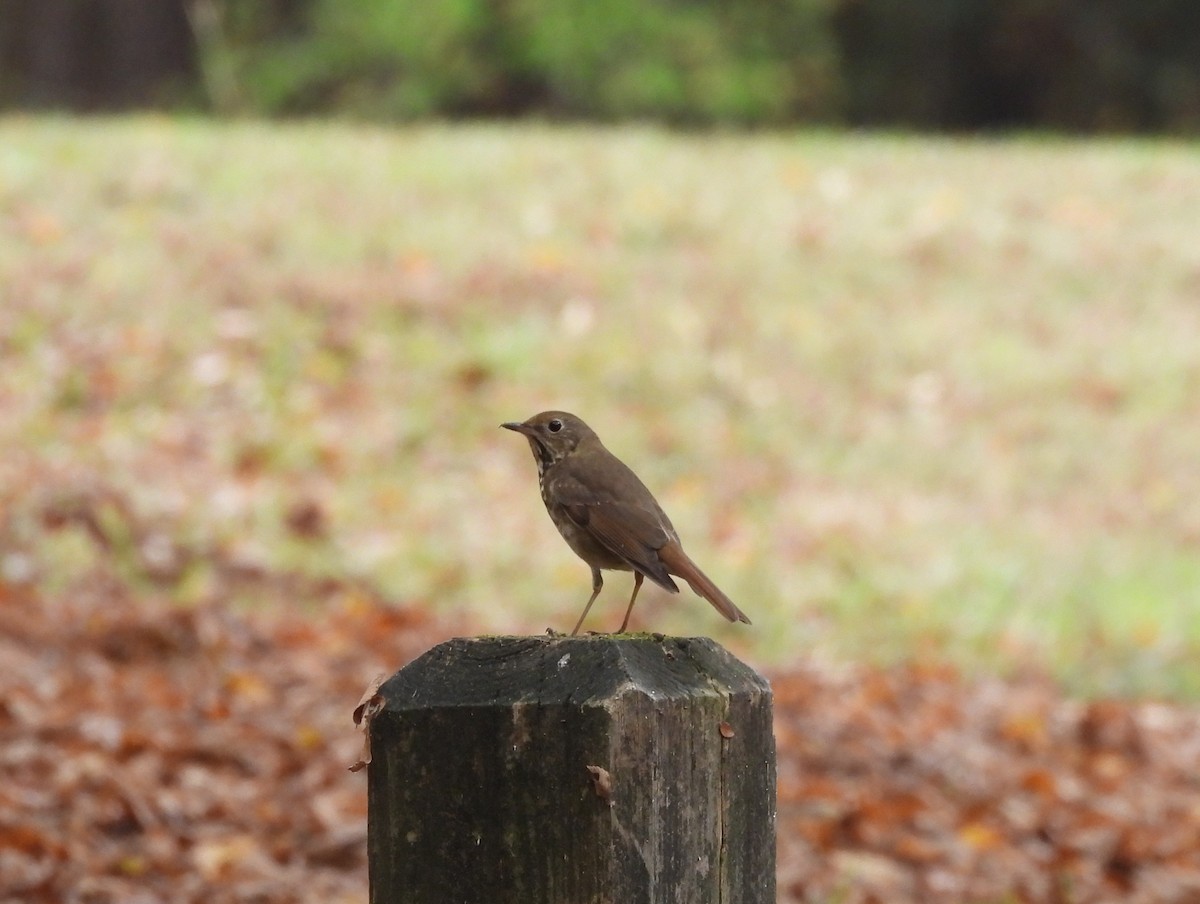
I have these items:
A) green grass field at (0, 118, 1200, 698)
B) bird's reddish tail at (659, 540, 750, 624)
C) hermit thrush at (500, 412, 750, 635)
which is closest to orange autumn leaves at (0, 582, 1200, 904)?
green grass field at (0, 118, 1200, 698)

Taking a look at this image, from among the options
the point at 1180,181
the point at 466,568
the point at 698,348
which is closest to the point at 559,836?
the point at 466,568

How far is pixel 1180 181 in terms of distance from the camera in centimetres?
1667

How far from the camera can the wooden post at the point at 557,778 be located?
2150 millimetres

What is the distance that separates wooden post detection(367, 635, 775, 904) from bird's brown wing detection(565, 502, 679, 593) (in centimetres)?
94

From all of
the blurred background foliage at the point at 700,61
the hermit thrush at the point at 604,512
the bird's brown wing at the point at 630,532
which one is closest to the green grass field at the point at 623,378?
the hermit thrush at the point at 604,512

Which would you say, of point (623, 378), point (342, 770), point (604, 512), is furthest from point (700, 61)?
point (604, 512)

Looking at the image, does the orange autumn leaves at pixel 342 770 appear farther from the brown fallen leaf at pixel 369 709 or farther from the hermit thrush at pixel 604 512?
the brown fallen leaf at pixel 369 709

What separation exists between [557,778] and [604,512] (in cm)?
115

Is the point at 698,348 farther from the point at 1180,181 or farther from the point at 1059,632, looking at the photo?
the point at 1180,181

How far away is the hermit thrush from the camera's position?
128 inches

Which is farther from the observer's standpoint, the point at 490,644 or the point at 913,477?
the point at 913,477

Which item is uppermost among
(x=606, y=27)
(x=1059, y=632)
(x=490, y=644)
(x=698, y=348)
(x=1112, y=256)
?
(x=606, y=27)

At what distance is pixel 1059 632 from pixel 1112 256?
636cm

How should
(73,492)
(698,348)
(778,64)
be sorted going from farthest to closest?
(778,64)
(698,348)
(73,492)
